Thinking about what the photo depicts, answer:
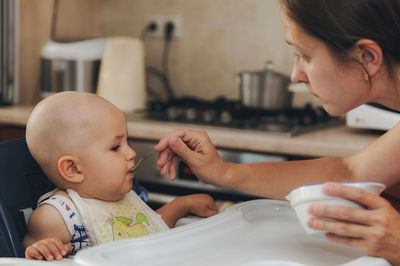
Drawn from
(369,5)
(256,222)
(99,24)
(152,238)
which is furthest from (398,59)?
(99,24)

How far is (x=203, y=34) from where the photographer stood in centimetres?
253

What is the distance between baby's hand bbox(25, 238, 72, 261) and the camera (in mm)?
922

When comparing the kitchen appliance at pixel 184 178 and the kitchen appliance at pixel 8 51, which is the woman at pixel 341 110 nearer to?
the kitchen appliance at pixel 184 178

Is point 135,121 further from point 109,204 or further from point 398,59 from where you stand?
point 398,59

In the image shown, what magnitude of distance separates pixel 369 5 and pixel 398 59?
0.41 ft

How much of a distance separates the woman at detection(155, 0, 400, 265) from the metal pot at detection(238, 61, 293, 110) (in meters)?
0.89

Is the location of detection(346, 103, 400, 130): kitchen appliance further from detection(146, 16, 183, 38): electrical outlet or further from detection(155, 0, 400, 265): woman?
detection(146, 16, 183, 38): electrical outlet

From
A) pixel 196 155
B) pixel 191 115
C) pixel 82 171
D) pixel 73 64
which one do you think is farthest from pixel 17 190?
pixel 73 64

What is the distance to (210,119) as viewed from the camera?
6.57ft

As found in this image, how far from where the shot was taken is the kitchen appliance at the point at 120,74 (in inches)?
88.4

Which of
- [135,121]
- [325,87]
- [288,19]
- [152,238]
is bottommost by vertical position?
[135,121]

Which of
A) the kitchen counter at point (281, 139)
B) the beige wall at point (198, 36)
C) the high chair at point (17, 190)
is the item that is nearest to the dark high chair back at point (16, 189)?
the high chair at point (17, 190)

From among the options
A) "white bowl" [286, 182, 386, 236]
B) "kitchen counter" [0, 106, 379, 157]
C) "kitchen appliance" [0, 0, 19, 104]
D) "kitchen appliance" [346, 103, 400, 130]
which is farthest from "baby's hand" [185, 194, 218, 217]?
"kitchen appliance" [0, 0, 19, 104]

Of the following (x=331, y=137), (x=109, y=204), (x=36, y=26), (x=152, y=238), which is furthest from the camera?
(x=36, y=26)
